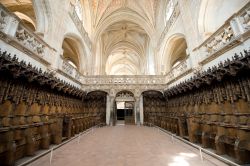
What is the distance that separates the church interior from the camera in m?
→ 3.20

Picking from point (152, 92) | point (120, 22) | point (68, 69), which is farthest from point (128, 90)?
point (120, 22)

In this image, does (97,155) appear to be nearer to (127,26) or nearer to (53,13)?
(53,13)

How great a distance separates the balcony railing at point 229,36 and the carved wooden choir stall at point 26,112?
705 cm

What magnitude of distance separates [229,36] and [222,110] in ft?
9.75

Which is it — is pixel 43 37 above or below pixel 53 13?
below

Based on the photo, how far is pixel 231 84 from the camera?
4.48 metres

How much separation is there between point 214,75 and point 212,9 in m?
4.57

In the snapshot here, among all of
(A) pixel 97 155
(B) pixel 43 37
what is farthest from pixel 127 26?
(A) pixel 97 155

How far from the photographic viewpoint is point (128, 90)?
12039 millimetres

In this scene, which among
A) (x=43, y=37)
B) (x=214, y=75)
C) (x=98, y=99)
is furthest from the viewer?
(x=98, y=99)

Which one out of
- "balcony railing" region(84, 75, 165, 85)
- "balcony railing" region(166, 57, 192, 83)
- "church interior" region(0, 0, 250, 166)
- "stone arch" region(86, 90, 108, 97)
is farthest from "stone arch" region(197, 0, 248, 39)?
"stone arch" region(86, 90, 108, 97)

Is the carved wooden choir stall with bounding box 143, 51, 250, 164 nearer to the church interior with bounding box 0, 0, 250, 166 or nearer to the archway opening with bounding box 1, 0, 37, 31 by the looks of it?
the church interior with bounding box 0, 0, 250, 166

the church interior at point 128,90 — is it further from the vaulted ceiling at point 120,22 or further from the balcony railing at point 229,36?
the vaulted ceiling at point 120,22

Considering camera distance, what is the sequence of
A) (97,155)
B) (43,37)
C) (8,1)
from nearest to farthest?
1. (97,155)
2. (43,37)
3. (8,1)
